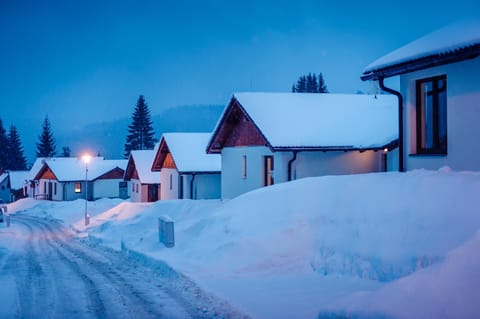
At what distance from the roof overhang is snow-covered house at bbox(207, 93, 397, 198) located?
8109 millimetres

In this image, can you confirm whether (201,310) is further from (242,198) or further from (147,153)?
(147,153)

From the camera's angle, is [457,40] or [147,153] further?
[147,153]

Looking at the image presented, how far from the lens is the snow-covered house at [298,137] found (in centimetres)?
2445

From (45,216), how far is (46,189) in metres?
20.1

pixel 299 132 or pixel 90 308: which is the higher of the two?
pixel 299 132

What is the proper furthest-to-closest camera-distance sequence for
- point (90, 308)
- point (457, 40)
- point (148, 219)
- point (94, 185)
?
1. point (94, 185)
2. point (148, 219)
3. point (457, 40)
4. point (90, 308)

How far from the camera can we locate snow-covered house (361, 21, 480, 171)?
1363cm

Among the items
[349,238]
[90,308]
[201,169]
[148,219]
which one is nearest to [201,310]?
[90,308]

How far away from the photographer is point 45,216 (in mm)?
52625

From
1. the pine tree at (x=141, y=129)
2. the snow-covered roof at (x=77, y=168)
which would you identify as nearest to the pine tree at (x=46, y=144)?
the pine tree at (x=141, y=129)

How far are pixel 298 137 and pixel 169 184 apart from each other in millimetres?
18286

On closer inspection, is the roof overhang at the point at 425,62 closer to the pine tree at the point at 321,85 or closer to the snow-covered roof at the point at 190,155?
the snow-covered roof at the point at 190,155

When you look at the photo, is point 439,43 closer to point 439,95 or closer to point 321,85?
point 439,95

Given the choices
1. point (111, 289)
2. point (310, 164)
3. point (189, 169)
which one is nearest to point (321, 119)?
point (310, 164)
